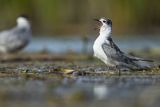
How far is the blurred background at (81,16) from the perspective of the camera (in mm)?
22594

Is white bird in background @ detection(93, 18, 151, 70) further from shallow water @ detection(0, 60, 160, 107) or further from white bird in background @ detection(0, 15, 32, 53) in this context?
white bird in background @ detection(0, 15, 32, 53)

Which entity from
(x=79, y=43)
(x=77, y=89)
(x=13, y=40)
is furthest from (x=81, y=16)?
(x=77, y=89)

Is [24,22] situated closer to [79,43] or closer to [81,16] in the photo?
[79,43]

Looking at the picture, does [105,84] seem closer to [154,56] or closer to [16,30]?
[154,56]

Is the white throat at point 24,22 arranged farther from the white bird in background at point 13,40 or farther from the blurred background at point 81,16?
the blurred background at point 81,16

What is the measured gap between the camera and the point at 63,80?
9.58 meters

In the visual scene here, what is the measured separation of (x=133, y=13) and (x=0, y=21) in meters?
5.65

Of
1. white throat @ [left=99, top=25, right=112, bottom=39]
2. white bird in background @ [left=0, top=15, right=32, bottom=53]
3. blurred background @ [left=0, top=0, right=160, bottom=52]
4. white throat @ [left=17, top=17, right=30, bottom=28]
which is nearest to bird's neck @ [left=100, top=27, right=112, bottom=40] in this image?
white throat @ [left=99, top=25, right=112, bottom=39]

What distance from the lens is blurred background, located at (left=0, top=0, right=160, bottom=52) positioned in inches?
890

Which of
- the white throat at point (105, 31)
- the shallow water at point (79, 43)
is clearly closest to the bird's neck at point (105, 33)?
the white throat at point (105, 31)

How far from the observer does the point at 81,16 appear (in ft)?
84.1

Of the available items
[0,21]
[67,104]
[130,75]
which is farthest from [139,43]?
[67,104]

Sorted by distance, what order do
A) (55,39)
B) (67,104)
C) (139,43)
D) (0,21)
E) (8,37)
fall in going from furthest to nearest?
1. (0,21)
2. (55,39)
3. (139,43)
4. (8,37)
5. (67,104)

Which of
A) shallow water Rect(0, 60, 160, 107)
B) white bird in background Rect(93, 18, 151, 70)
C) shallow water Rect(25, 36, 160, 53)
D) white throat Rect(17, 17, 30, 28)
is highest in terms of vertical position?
white throat Rect(17, 17, 30, 28)
